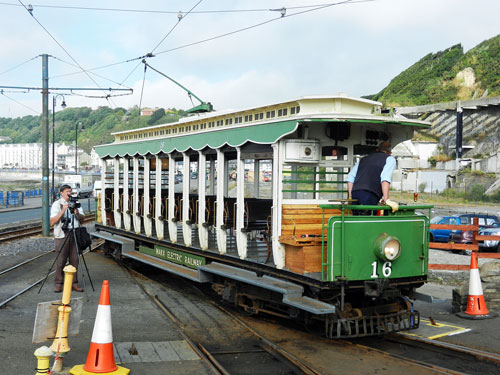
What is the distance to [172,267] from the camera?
10547 millimetres

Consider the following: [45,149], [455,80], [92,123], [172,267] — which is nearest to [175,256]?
[172,267]

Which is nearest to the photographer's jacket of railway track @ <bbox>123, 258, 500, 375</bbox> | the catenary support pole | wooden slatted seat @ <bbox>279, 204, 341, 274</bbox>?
railway track @ <bbox>123, 258, 500, 375</bbox>

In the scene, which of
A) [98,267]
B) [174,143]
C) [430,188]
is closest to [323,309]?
[174,143]

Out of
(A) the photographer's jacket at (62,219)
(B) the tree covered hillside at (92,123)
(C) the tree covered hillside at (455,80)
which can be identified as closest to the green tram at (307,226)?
(A) the photographer's jacket at (62,219)

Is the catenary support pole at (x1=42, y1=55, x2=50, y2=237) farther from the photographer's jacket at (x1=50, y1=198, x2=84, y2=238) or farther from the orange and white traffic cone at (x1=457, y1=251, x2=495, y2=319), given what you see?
the orange and white traffic cone at (x1=457, y1=251, x2=495, y2=319)

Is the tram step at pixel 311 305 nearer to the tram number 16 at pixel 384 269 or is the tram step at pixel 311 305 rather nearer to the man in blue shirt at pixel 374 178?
the tram number 16 at pixel 384 269

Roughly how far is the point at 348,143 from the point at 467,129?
188 feet

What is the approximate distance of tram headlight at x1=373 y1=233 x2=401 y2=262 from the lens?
22.3 ft

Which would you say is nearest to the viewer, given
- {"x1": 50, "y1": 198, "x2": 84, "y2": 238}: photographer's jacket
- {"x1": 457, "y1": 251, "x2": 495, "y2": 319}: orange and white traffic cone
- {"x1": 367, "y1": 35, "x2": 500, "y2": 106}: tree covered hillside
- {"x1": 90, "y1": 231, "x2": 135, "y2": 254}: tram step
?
{"x1": 457, "y1": 251, "x2": 495, "y2": 319}: orange and white traffic cone

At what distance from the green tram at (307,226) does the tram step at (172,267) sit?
37 millimetres

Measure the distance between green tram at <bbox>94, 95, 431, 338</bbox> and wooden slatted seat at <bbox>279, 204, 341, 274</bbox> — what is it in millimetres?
14

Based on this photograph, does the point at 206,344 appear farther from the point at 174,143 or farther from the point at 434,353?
the point at 174,143

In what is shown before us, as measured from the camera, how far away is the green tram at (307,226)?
6.79 meters

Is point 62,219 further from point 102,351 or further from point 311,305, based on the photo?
point 311,305
